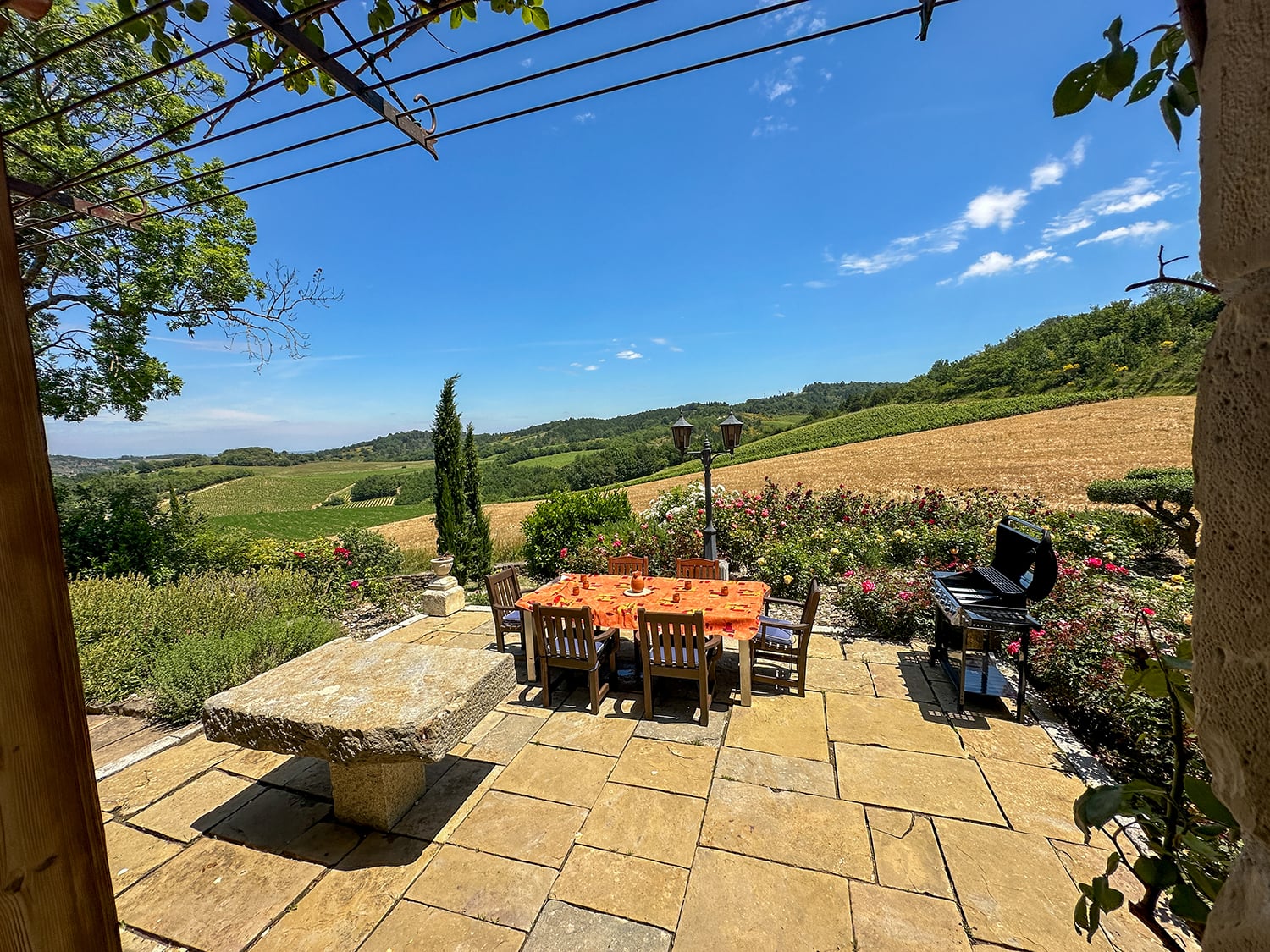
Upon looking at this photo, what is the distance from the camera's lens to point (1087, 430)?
1981 cm

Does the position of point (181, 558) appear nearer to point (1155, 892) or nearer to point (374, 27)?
point (374, 27)

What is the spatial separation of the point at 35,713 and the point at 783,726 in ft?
12.5

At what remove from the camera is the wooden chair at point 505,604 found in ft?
15.0

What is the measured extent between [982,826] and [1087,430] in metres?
24.2

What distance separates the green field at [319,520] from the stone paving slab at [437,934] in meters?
23.6

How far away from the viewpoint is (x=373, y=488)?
1796 inches

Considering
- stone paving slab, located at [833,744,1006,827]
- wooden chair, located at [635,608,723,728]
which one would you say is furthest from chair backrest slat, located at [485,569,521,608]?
stone paving slab, located at [833,744,1006,827]

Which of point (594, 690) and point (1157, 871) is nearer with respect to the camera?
point (1157, 871)

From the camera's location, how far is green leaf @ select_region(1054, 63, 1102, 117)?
2.90 ft

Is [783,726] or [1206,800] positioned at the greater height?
[1206,800]

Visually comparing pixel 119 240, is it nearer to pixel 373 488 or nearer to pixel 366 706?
pixel 366 706

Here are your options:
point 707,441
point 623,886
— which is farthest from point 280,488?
point 623,886

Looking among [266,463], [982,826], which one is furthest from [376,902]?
[266,463]

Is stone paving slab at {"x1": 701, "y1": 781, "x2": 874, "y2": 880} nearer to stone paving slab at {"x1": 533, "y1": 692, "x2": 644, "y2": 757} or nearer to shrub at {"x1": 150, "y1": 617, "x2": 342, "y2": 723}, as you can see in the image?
stone paving slab at {"x1": 533, "y1": 692, "x2": 644, "y2": 757}
